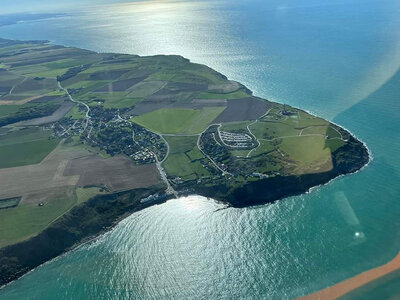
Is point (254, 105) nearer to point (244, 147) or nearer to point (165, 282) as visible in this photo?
point (244, 147)

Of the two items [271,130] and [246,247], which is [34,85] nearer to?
[271,130]

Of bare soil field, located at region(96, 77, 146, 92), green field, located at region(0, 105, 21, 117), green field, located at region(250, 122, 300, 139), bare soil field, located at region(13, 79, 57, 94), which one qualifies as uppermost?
green field, located at region(250, 122, 300, 139)

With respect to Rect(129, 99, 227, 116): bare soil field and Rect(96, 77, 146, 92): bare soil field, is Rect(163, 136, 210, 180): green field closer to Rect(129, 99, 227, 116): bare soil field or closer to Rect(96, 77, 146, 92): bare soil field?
Rect(129, 99, 227, 116): bare soil field

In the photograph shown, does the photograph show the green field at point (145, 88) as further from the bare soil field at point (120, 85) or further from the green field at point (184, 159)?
the green field at point (184, 159)

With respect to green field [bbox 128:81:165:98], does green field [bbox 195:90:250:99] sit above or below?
above

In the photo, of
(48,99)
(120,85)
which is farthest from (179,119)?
(48,99)

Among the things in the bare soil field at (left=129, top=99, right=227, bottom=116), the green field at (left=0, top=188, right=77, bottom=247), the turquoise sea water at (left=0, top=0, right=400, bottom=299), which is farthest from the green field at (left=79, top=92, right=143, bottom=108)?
the turquoise sea water at (left=0, top=0, right=400, bottom=299)

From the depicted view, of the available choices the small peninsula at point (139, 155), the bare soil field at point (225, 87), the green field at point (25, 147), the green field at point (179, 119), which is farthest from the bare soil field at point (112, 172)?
the bare soil field at point (225, 87)
